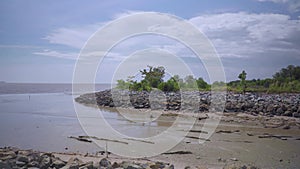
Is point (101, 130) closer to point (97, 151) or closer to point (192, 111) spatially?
point (97, 151)

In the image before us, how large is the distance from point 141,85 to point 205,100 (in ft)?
26.7

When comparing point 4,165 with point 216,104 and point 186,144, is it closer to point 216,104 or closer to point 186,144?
point 186,144

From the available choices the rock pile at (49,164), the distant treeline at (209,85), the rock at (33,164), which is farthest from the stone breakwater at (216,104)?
the rock at (33,164)

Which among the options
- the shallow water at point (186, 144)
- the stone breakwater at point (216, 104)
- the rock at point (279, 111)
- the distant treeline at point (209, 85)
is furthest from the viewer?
the distant treeline at point (209, 85)

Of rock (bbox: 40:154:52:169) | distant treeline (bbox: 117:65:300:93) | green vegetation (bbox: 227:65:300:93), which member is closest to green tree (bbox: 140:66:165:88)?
distant treeline (bbox: 117:65:300:93)

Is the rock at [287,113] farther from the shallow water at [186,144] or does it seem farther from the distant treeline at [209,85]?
the distant treeline at [209,85]

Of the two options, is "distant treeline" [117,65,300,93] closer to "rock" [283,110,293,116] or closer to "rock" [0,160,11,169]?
"rock" [283,110,293,116]

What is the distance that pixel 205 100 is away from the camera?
16.1 metres

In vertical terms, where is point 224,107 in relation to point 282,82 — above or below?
below

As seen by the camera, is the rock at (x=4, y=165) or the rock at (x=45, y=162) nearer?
the rock at (x=4, y=165)


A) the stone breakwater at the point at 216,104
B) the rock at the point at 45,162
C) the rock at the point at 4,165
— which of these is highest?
the stone breakwater at the point at 216,104

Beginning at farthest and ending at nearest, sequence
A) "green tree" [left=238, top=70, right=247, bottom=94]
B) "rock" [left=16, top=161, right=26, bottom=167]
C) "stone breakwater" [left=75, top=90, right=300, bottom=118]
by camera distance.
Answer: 1. "green tree" [left=238, top=70, right=247, bottom=94]
2. "stone breakwater" [left=75, top=90, right=300, bottom=118]
3. "rock" [left=16, top=161, right=26, bottom=167]

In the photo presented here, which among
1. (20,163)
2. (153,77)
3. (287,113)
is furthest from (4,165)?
(153,77)

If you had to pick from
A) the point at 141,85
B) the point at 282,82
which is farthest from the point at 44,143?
the point at 282,82
